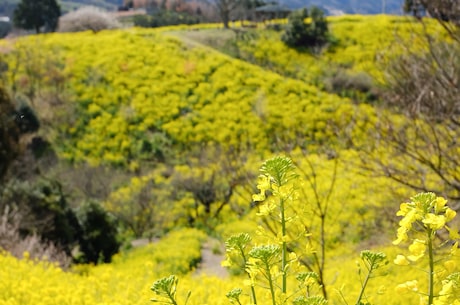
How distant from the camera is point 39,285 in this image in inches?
227

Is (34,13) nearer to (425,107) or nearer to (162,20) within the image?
(162,20)

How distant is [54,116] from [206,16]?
3815 centimetres

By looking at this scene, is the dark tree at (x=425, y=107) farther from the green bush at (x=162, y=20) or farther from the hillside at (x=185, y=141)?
the green bush at (x=162, y=20)

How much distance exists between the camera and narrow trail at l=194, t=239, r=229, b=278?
41.4ft

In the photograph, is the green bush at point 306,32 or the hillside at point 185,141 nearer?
the hillside at point 185,141

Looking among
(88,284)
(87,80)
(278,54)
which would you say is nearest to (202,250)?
(88,284)

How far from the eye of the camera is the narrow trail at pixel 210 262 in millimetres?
12625

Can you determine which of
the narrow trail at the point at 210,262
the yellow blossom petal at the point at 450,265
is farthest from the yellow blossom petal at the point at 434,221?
the narrow trail at the point at 210,262

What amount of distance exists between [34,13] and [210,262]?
33.5 metres

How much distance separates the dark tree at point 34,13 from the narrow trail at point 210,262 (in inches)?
1242

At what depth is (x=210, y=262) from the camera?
45.5 ft

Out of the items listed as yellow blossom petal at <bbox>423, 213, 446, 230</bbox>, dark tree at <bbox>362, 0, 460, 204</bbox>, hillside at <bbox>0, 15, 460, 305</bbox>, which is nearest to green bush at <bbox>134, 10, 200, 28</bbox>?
hillside at <bbox>0, 15, 460, 305</bbox>

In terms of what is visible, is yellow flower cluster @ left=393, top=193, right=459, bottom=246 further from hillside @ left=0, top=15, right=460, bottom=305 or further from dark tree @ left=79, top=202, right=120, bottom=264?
dark tree @ left=79, top=202, right=120, bottom=264

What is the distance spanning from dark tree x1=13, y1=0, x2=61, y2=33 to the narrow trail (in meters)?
31.5
